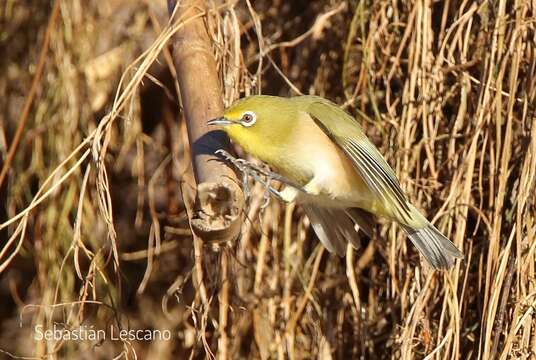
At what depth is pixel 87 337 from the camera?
3236mm

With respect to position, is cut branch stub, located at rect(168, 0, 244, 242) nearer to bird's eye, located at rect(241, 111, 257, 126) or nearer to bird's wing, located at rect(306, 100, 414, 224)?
bird's eye, located at rect(241, 111, 257, 126)

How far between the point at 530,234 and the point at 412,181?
0.46 m

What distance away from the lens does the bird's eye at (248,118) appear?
254 cm

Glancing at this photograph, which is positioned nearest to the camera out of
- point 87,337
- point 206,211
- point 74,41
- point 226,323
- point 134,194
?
point 206,211

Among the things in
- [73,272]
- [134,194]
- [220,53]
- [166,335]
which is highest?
[220,53]

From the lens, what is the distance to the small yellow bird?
2.59m

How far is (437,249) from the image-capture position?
8.53 feet

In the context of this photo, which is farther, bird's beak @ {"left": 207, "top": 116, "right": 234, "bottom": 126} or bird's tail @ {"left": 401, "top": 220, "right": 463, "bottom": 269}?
bird's tail @ {"left": 401, "top": 220, "right": 463, "bottom": 269}

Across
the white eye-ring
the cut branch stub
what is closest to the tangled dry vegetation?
the cut branch stub

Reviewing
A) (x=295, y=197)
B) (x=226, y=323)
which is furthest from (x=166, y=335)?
(x=295, y=197)

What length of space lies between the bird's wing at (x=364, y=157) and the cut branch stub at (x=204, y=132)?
17.7 inches

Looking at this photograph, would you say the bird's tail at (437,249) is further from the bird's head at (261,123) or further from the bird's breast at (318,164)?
the bird's head at (261,123)

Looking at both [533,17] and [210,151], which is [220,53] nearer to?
[210,151]

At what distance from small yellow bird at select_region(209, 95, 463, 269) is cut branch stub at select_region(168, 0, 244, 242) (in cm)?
21
